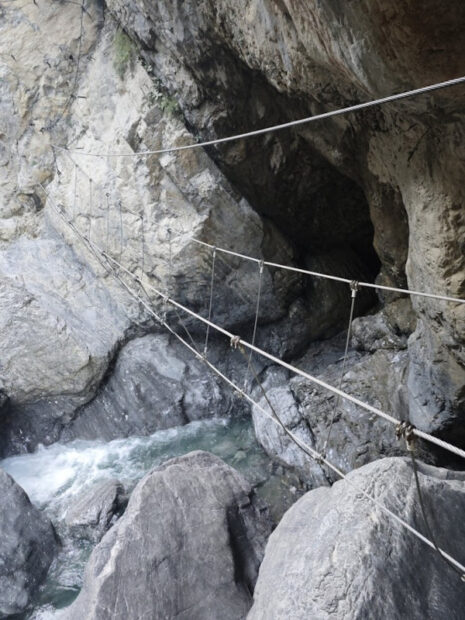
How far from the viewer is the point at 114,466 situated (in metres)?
6.47

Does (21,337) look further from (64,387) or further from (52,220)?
(52,220)

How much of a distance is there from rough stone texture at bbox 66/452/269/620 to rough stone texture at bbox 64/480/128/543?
1.33 metres

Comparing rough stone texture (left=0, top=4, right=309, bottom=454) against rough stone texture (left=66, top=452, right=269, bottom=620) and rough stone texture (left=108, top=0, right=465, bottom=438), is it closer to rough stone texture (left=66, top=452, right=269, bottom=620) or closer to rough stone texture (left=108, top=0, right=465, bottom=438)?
rough stone texture (left=108, top=0, right=465, bottom=438)

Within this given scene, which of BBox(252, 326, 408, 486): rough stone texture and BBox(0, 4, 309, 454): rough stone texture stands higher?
BBox(0, 4, 309, 454): rough stone texture

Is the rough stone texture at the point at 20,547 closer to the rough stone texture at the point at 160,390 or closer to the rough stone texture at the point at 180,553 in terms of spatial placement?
the rough stone texture at the point at 180,553

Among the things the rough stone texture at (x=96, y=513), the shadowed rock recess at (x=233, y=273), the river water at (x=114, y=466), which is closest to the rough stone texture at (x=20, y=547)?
the shadowed rock recess at (x=233, y=273)

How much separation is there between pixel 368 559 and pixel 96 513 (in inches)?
145

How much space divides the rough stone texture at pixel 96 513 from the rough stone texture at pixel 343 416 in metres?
1.96

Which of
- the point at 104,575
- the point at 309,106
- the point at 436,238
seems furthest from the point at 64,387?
the point at 436,238

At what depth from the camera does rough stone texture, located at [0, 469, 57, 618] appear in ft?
14.6

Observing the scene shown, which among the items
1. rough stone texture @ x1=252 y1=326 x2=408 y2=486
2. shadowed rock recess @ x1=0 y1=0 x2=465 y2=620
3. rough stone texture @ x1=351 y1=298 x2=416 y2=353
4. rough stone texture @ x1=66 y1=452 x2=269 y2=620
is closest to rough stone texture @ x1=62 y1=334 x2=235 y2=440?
shadowed rock recess @ x1=0 y1=0 x2=465 y2=620

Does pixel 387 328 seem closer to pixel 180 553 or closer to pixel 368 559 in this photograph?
pixel 180 553

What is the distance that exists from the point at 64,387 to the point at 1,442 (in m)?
1.44

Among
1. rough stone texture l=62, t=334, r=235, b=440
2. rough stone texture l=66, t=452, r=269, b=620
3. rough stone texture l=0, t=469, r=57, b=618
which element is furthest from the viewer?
rough stone texture l=62, t=334, r=235, b=440
